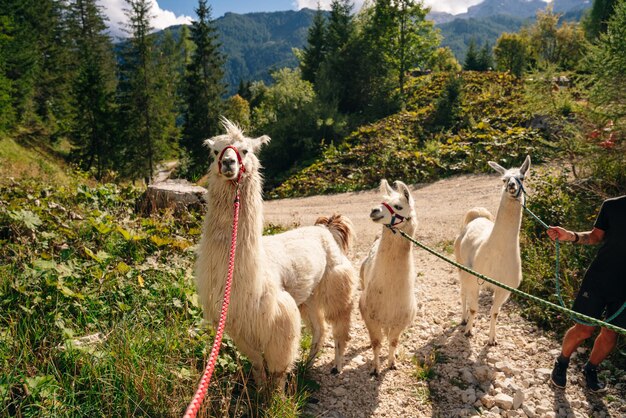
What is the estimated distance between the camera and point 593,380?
4.09 meters

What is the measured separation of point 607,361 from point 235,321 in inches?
182

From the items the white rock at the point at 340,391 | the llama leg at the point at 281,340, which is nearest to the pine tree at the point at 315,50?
the white rock at the point at 340,391

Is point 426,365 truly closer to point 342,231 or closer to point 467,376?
point 467,376

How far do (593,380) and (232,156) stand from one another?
455 cm

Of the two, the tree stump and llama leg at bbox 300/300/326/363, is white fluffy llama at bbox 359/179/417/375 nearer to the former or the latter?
llama leg at bbox 300/300/326/363

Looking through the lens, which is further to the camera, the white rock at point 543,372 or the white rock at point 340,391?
the white rock at point 543,372

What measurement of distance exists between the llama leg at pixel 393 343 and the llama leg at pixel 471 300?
129 cm

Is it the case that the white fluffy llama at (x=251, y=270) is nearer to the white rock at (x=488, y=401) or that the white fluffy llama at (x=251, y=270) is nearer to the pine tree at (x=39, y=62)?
the white rock at (x=488, y=401)

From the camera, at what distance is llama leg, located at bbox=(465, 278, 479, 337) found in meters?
4.89

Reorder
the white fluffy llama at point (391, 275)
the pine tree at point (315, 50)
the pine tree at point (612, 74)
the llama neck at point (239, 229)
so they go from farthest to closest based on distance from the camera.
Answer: the pine tree at point (315, 50) < the pine tree at point (612, 74) < the white fluffy llama at point (391, 275) < the llama neck at point (239, 229)

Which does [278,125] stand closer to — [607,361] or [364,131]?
[364,131]

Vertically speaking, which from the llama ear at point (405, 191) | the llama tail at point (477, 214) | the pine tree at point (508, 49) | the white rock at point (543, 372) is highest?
the pine tree at point (508, 49)

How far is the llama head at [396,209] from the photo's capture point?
3.74 m

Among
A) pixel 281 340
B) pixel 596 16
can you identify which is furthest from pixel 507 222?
pixel 596 16
